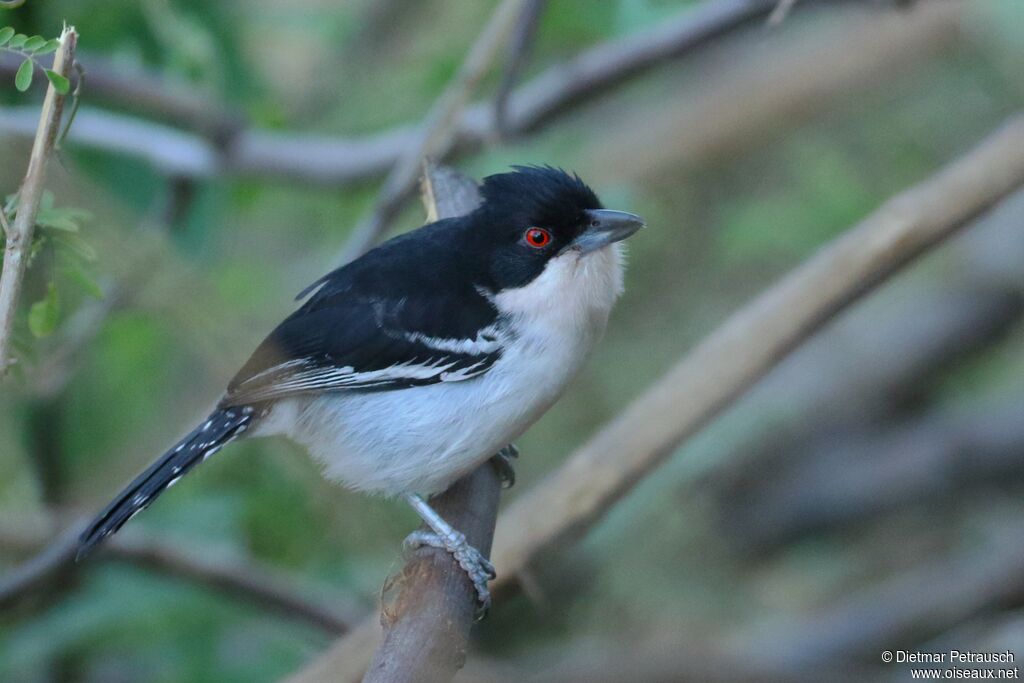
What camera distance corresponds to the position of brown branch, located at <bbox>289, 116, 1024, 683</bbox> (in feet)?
10.0

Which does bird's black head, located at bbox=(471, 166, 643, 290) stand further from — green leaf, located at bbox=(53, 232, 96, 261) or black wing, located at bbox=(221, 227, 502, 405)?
green leaf, located at bbox=(53, 232, 96, 261)

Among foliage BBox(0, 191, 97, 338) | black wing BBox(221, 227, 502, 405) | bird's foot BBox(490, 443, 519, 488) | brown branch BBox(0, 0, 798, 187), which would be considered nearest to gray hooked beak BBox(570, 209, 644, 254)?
black wing BBox(221, 227, 502, 405)

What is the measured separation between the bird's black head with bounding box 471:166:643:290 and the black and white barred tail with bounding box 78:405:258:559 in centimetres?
80

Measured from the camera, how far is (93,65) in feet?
14.2

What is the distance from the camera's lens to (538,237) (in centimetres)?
332

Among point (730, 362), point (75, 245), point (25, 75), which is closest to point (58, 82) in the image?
point (25, 75)

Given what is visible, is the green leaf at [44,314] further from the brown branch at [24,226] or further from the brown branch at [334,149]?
the brown branch at [334,149]

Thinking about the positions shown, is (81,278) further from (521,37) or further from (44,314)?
(521,37)

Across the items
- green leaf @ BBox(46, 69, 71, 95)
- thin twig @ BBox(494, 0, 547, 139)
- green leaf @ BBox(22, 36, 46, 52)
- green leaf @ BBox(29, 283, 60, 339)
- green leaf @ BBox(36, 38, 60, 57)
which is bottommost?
thin twig @ BBox(494, 0, 547, 139)

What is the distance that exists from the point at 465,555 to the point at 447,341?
2.06ft

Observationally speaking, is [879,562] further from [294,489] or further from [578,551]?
[294,489]

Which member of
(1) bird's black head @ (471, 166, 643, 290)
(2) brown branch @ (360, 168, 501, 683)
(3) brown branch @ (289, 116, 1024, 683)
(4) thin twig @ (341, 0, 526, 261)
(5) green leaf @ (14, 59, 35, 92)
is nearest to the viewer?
(5) green leaf @ (14, 59, 35, 92)

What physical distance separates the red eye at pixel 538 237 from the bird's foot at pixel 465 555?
816 mm

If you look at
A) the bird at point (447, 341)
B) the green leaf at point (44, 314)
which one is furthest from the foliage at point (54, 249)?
the bird at point (447, 341)
